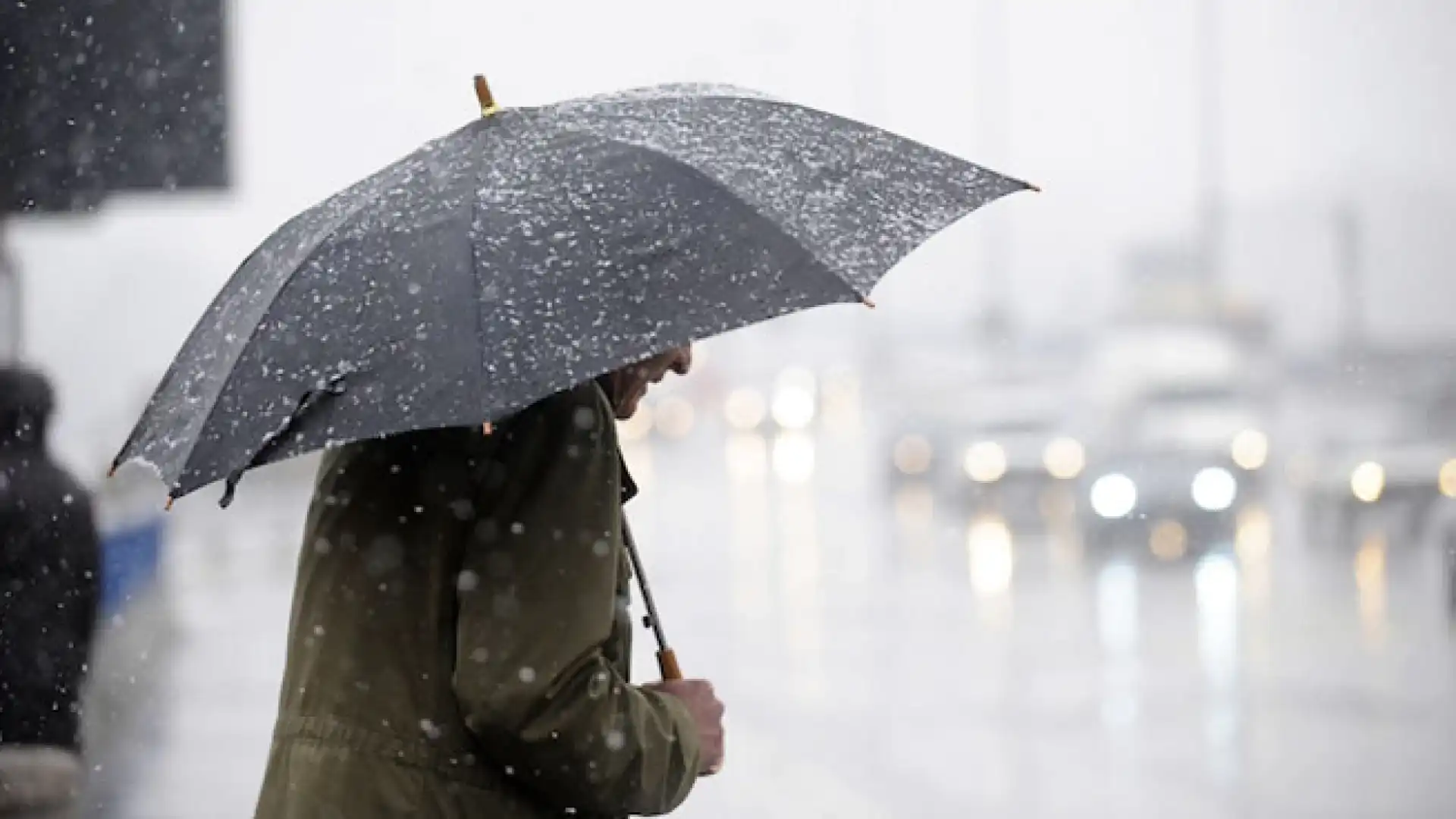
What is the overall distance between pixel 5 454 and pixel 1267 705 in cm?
685

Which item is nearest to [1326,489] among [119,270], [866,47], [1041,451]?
[1041,451]

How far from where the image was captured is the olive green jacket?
2137 millimetres

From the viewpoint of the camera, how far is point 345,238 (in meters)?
2.41

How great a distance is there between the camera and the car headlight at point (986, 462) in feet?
71.9

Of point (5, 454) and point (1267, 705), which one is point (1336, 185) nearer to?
point (1267, 705)

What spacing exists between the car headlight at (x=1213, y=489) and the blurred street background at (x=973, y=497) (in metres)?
0.07

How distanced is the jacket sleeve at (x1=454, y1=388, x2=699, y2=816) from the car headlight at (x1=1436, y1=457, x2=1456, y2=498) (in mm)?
15578

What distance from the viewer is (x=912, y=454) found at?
28625 millimetres

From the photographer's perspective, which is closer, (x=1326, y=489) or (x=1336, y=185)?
(x=1326, y=489)

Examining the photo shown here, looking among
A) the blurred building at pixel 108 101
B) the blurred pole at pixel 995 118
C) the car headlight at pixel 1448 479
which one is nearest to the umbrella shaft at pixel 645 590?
the blurred building at pixel 108 101

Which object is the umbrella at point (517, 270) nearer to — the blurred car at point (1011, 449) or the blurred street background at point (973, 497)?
the blurred street background at point (973, 497)

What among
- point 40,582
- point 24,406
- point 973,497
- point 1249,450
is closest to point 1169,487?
point 1249,450

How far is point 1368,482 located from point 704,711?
1677cm

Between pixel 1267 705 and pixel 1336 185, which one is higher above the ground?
pixel 1336 185
